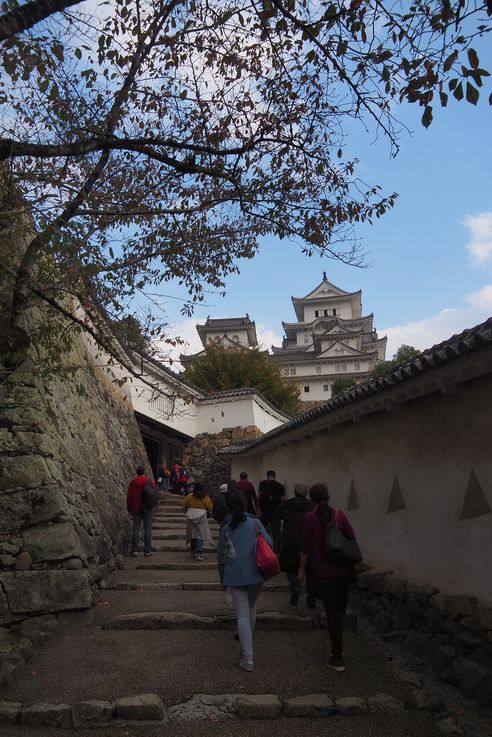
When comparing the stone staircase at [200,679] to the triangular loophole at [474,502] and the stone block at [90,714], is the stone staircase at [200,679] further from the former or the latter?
the triangular loophole at [474,502]

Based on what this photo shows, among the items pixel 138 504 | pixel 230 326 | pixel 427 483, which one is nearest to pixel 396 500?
pixel 427 483

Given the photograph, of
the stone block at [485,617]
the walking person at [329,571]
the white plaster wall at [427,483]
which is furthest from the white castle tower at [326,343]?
the stone block at [485,617]

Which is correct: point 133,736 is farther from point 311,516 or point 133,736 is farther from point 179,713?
point 311,516

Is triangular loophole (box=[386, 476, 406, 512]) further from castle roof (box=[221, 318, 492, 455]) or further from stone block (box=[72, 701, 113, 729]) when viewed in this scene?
stone block (box=[72, 701, 113, 729])

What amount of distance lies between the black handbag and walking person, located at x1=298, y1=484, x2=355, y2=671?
7cm

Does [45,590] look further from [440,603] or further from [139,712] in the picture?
[440,603]

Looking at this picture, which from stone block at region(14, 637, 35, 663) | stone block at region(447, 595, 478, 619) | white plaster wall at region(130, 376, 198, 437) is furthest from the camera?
white plaster wall at region(130, 376, 198, 437)

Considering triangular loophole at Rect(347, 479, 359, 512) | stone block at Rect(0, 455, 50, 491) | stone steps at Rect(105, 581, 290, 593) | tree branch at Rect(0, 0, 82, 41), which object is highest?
tree branch at Rect(0, 0, 82, 41)

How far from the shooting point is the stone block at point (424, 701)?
164 inches

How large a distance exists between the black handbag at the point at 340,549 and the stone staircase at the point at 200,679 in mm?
973

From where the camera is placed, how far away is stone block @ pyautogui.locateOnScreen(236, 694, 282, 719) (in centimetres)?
411

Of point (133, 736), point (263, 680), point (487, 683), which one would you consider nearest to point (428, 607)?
point (487, 683)

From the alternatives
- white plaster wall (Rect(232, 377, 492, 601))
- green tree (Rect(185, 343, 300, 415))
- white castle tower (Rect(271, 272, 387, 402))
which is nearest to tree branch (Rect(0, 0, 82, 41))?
white plaster wall (Rect(232, 377, 492, 601))

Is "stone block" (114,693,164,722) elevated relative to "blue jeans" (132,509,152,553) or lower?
lower
